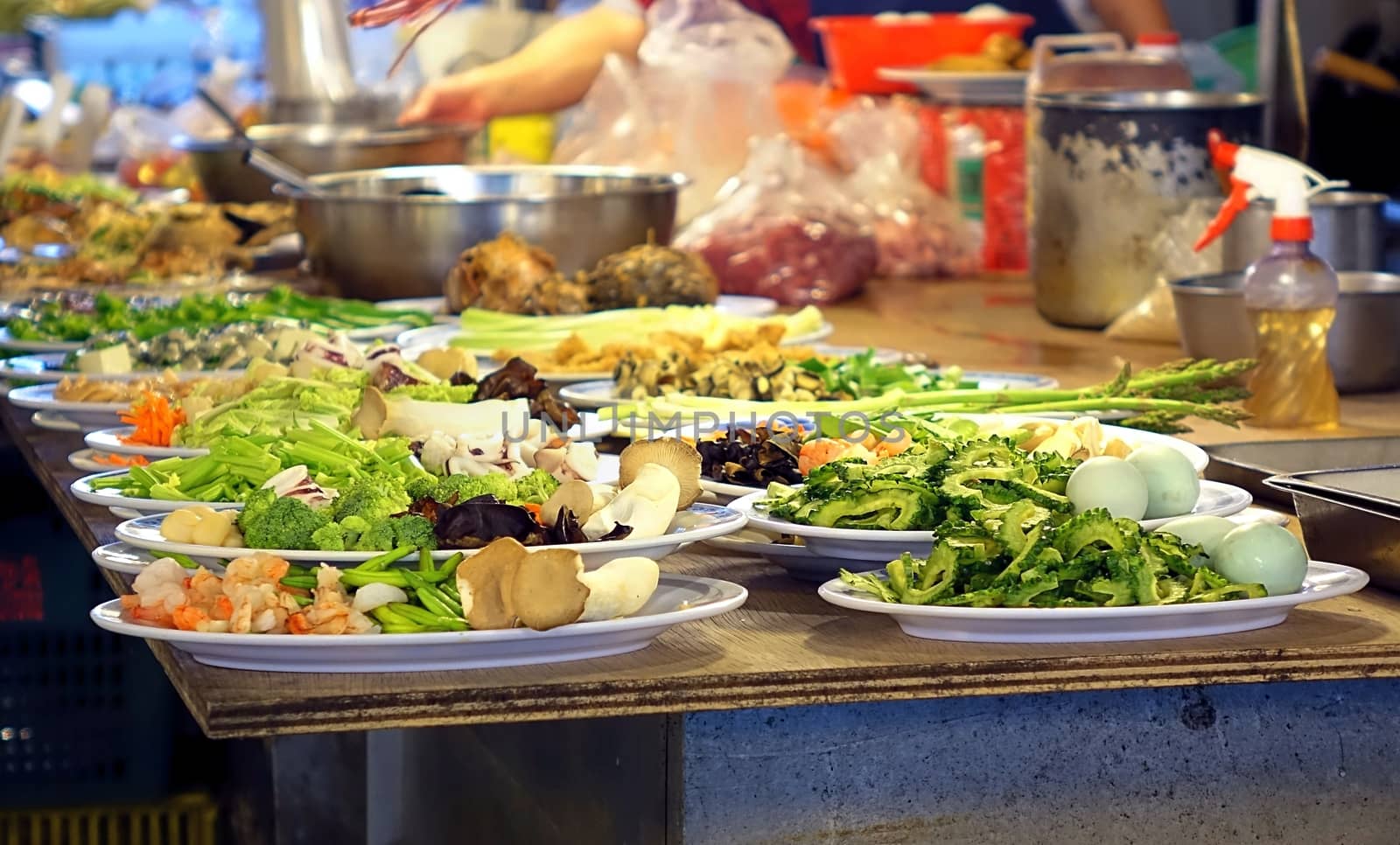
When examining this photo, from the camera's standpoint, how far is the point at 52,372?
2133 mm

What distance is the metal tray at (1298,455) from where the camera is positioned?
161cm

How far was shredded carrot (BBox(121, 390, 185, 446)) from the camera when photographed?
1.67 meters

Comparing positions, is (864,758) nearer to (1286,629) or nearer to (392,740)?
(1286,629)

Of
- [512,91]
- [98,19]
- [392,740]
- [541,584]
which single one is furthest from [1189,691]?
[98,19]

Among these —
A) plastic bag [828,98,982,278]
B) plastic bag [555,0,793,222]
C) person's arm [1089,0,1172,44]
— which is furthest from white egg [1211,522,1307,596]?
person's arm [1089,0,1172,44]

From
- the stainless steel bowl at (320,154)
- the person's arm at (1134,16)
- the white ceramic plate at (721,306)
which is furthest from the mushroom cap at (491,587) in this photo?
the person's arm at (1134,16)

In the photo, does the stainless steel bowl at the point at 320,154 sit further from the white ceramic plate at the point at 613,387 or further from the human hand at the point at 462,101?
the white ceramic plate at the point at 613,387

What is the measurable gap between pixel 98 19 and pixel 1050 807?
303 inches

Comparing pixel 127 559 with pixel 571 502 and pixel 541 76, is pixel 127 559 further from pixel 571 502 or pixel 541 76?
pixel 541 76

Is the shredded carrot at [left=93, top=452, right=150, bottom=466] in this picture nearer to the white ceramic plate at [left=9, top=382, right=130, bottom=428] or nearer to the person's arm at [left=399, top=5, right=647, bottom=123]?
the white ceramic plate at [left=9, top=382, right=130, bottom=428]

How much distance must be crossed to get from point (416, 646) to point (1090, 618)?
1.38 ft

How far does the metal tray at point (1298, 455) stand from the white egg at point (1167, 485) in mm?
273

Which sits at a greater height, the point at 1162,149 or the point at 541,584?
the point at 1162,149

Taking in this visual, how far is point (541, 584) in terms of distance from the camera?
112cm
